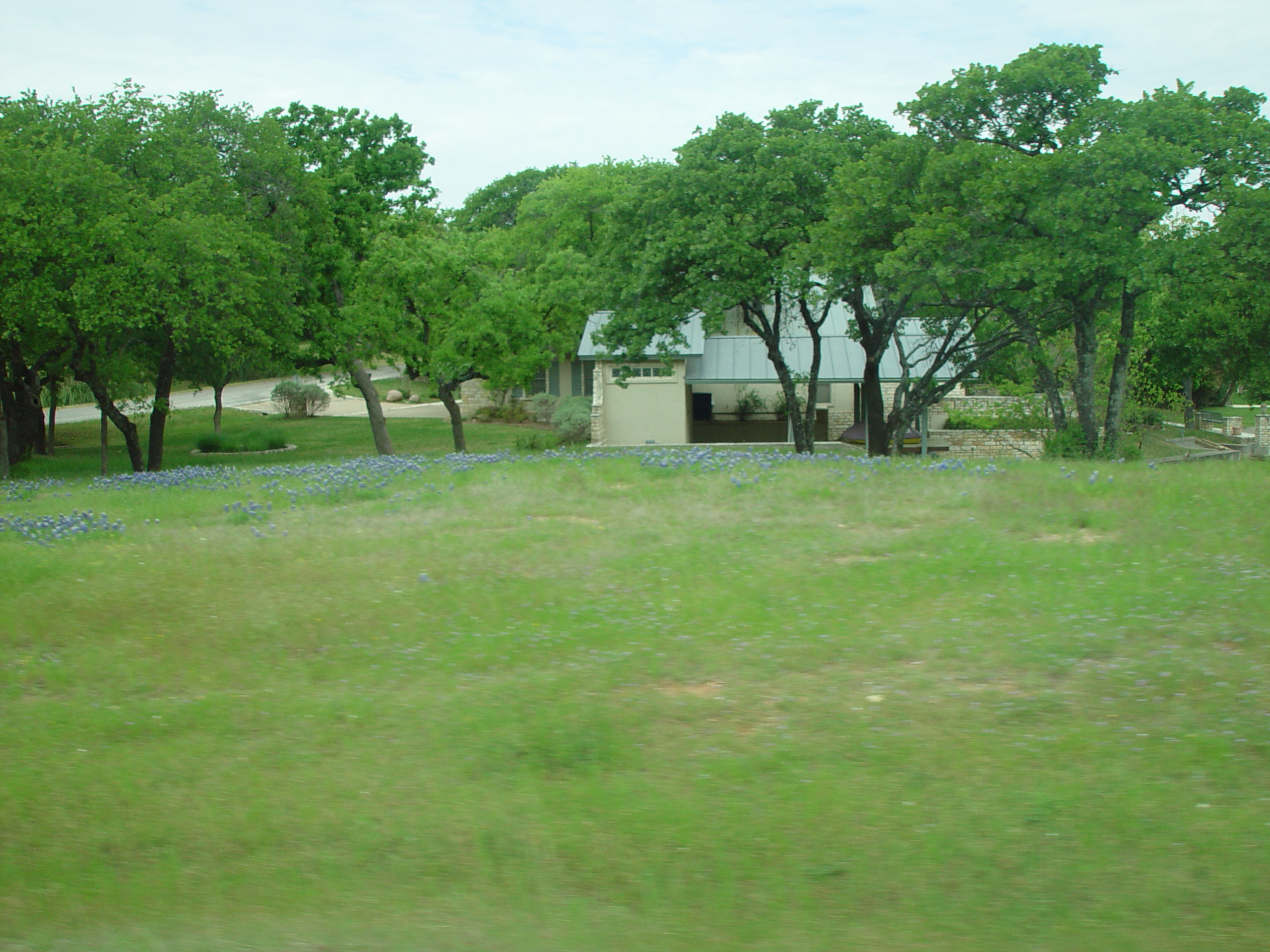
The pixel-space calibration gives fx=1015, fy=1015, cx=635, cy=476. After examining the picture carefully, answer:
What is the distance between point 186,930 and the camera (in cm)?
381

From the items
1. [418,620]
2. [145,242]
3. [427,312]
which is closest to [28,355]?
[145,242]

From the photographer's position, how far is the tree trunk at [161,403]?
1078 inches

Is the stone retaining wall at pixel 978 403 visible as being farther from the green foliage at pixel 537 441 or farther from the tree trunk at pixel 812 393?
the green foliage at pixel 537 441

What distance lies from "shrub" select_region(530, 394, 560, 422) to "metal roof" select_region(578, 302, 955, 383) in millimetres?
8453

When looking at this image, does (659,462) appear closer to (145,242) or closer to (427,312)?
(145,242)

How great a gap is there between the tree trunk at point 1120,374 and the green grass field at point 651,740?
1311 cm

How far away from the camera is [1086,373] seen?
22844 millimetres

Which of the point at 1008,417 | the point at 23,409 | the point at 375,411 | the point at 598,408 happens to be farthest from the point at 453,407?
the point at 1008,417

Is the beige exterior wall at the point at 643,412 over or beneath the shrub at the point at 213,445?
over

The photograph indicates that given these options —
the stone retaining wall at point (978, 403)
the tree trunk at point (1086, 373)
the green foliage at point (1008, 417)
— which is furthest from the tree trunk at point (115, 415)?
the stone retaining wall at point (978, 403)

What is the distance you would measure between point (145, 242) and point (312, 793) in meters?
22.8

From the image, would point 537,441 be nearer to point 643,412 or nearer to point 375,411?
point 643,412

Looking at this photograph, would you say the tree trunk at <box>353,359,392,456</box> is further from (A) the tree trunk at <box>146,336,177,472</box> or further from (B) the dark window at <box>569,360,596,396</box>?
(B) the dark window at <box>569,360,596,396</box>

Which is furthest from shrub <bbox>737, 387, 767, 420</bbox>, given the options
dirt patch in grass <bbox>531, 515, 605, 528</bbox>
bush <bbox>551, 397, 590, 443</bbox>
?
dirt patch in grass <bbox>531, 515, 605, 528</bbox>
